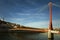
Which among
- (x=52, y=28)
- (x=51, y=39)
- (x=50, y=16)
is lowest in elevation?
(x=51, y=39)

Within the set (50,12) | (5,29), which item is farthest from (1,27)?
(50,12)

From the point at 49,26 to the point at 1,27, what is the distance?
6203cm

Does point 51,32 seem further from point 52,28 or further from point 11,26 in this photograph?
point 11,26

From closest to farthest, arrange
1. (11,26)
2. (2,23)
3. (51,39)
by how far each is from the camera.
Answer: (51,39), (11,26), (2,23)

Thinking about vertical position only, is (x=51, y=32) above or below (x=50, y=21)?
below

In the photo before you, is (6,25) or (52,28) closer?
(52,28)

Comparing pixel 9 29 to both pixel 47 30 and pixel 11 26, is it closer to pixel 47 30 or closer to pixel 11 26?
pixel 11 26

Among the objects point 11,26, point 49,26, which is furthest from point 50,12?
point 11,26

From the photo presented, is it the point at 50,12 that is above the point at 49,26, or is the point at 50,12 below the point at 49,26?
above

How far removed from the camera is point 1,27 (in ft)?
380

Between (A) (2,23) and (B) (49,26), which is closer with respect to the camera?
(B) (49,26)

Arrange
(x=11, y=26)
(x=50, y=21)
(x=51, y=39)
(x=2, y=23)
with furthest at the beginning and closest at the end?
(x=2, y=23) < (x=11, y=26) < (x=50, y=21) < (x=51, y=39)

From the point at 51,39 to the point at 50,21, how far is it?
7588 mm

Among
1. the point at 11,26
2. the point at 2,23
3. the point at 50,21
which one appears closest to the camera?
the point at 50,21
